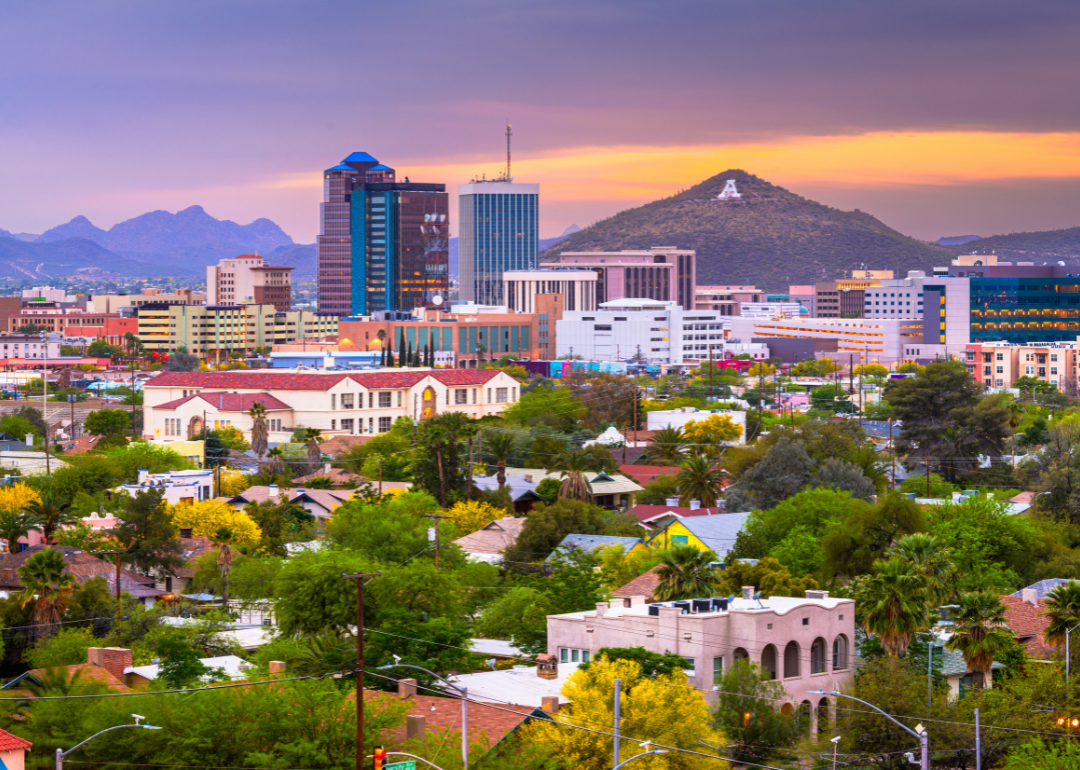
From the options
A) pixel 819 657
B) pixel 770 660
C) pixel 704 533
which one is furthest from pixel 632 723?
pixel 704 533

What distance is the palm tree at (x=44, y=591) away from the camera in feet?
212

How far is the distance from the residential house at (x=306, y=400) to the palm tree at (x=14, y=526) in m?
60.6

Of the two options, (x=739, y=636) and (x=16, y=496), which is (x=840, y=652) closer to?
(x=739, y=636)

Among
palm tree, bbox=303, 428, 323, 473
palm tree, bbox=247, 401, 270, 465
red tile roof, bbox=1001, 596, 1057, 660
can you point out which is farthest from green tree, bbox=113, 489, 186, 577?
palm tree, bbox=247, 401, 270, 465

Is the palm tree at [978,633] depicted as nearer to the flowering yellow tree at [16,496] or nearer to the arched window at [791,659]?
the arched window at [791,659]

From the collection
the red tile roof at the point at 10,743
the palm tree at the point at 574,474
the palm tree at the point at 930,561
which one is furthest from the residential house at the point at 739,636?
the palm tree at the point at 574,474

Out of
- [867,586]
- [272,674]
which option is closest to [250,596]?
[272,674]

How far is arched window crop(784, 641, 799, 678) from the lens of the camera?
55719mm

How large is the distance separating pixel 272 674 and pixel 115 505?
4873 cm

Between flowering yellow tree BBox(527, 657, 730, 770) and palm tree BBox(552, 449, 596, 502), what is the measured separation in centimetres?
4911

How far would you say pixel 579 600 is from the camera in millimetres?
66188

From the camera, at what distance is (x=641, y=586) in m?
69.0

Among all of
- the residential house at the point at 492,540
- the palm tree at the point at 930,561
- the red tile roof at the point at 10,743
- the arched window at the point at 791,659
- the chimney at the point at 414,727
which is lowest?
the residential house at the point at 492,540

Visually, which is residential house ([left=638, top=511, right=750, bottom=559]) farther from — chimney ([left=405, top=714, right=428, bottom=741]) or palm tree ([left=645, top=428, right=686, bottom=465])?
palm tree ([left=645, top=428, right=686, bottom=465])
